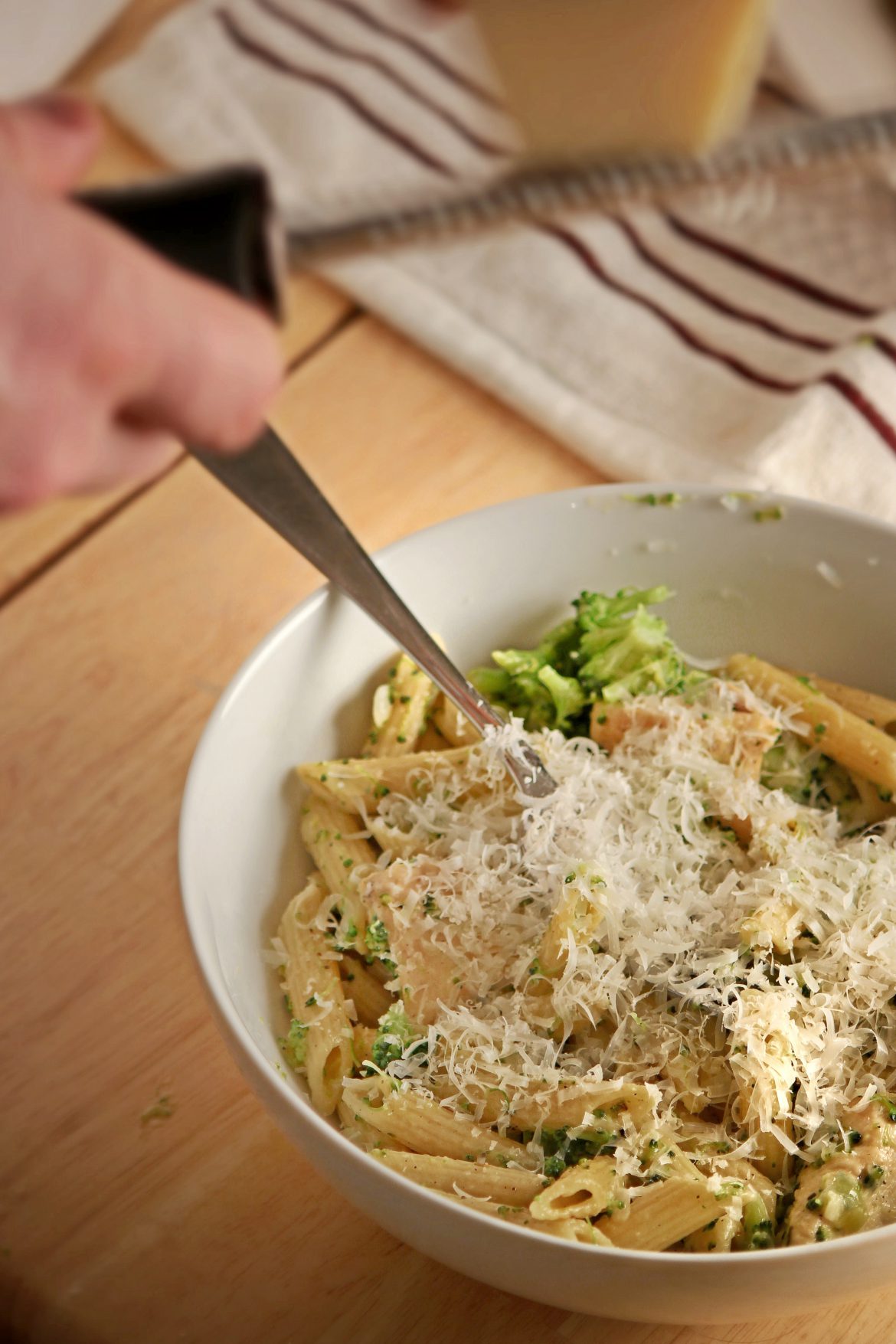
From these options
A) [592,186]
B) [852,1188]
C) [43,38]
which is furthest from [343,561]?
[43,38]

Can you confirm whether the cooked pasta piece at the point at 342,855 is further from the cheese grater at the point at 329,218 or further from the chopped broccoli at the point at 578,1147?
the cheese grater at the point at 329,218

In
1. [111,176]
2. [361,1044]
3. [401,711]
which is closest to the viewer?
[361,1044]

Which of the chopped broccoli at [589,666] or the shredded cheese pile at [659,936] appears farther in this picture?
the chopped broccoli at [589,666]

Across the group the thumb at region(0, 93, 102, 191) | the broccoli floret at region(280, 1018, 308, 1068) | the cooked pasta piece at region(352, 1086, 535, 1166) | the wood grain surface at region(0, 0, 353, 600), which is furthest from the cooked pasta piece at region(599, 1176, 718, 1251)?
the wood grain surface at region(0, 0, 353, 600)

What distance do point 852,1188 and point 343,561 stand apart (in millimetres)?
715

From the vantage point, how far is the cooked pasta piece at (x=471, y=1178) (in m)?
1.05

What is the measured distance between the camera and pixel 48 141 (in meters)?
0.41

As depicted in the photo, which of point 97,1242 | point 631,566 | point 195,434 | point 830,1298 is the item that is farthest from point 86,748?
point 195,434

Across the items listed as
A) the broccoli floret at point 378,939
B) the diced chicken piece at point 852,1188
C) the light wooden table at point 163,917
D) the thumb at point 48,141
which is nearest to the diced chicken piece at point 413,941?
the broccoli floret at point 378,939

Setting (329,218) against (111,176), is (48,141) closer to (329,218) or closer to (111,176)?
(329,218)

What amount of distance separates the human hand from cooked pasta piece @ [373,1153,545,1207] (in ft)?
2.43

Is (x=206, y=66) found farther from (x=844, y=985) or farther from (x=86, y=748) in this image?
(x=844, y=985)

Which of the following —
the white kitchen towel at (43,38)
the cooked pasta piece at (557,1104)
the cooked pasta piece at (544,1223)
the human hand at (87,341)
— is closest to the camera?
the human hand at (87,341)

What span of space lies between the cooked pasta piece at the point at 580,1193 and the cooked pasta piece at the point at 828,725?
520 mm
